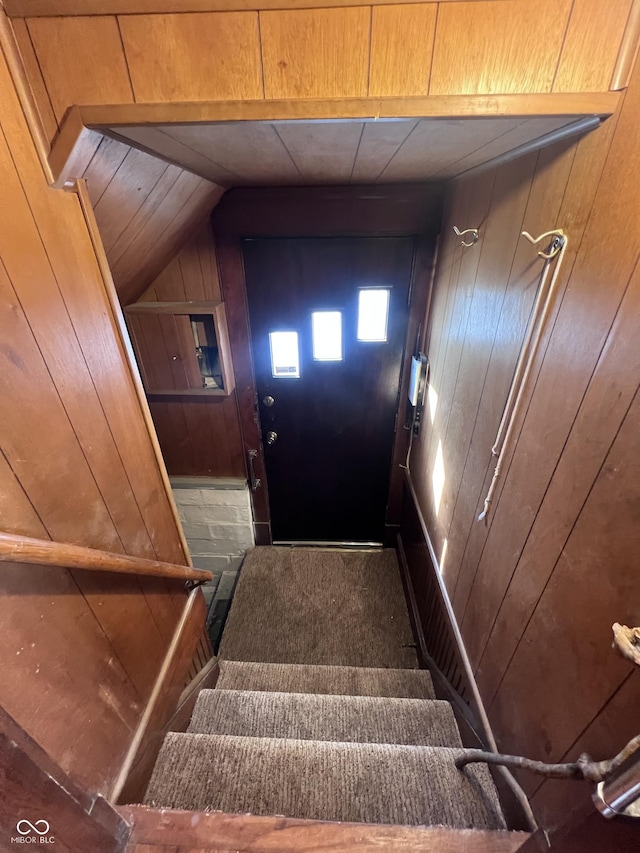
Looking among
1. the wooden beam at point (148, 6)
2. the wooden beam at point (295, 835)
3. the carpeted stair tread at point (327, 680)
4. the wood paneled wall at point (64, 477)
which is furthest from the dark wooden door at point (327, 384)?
the wooden beam at point (295, 835)

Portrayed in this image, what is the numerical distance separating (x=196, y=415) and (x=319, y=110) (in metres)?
1.89

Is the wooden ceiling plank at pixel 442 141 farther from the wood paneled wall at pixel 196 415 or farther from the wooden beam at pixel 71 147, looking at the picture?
the wood paneled wall at pixel 196 415

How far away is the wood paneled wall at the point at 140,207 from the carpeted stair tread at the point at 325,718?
1.79m

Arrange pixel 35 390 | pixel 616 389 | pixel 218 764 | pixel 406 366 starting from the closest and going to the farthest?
pixel 616 389 < pixel 35 390 < pixel 218 764 < pixel 406 366

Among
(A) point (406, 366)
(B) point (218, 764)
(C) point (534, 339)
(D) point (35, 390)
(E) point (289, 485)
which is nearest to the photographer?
(D) point (35, 390)

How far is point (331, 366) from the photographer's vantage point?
2264 mm

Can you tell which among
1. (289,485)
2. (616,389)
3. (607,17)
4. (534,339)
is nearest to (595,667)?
(616,389)

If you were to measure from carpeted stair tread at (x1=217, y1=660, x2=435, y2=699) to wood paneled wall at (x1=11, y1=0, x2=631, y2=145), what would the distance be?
219 centimetres

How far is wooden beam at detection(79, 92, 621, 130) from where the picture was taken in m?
0.80

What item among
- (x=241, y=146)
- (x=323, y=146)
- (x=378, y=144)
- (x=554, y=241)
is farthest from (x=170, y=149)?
(x=554, y=241)

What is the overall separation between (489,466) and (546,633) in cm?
48

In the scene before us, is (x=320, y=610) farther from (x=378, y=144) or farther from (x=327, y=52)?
(x=327, y=52)

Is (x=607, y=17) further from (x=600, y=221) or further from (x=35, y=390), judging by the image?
(x=35, y=390)

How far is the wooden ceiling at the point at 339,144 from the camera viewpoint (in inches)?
34.9
